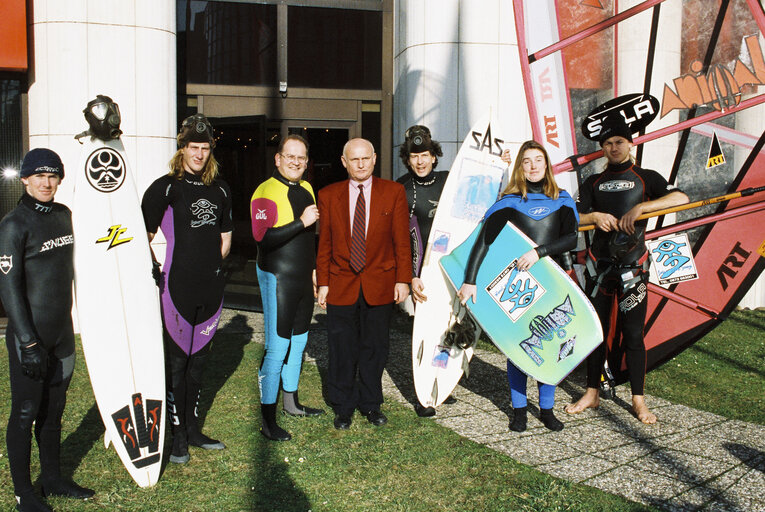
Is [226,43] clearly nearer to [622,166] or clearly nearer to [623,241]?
[622,166]

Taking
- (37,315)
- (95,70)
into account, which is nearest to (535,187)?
(37,315)

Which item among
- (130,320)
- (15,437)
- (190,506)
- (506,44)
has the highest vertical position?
(506,44)

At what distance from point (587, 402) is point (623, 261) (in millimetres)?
894

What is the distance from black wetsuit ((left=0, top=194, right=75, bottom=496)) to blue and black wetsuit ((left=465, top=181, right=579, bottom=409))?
2047mm

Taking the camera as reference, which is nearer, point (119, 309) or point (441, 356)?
point (119, 309)

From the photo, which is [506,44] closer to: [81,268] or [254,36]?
[254,36]

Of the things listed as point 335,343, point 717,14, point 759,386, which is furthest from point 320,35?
point 759,386

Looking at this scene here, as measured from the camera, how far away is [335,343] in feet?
12.2

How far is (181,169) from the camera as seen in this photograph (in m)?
3.21

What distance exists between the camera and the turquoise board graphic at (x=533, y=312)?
139 inches

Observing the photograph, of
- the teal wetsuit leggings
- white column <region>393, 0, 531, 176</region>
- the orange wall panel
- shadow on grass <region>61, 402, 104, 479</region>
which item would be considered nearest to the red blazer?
the teal wetsuit leggings

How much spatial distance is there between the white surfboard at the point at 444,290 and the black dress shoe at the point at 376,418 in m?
0.27

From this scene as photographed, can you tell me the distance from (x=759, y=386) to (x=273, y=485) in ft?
11.6

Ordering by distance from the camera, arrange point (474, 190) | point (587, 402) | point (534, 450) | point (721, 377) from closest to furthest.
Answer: point (534, 450), point (587, 402), point (474, 190), point (721, 377)
